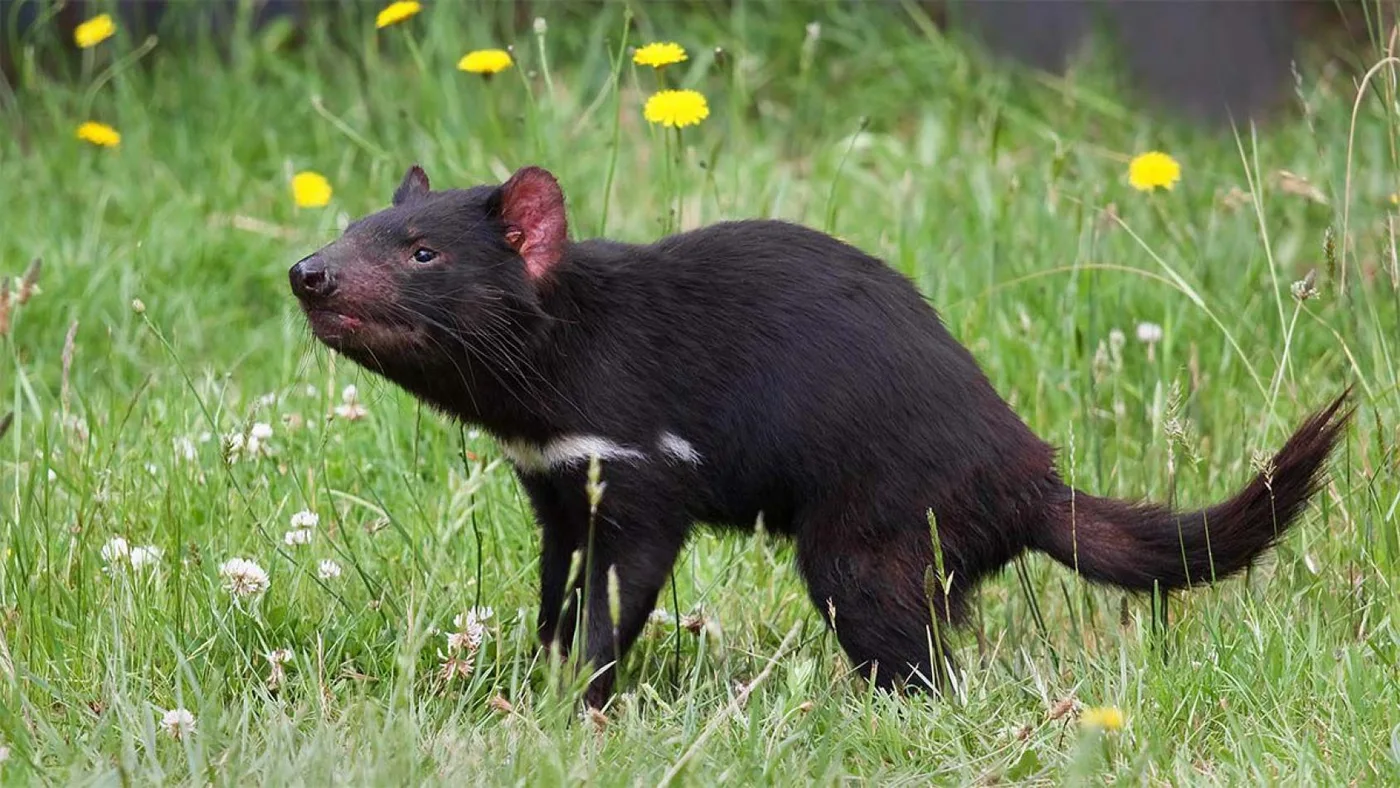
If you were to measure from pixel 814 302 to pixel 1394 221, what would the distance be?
1.43 metres

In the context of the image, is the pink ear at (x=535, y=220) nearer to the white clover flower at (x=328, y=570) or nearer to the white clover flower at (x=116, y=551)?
the white clover flower at (x=328, y=570)

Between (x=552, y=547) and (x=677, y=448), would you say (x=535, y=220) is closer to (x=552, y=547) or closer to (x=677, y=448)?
(x=677, y=448)

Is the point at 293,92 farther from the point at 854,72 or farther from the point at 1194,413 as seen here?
the point at 1194,413

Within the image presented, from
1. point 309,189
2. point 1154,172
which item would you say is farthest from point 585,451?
point 309,189

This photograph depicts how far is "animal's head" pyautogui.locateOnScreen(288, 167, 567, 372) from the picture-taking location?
311 centimetres

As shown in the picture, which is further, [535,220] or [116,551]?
[116,551]

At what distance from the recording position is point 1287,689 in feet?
10.2

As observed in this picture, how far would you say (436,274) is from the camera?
10.4ft

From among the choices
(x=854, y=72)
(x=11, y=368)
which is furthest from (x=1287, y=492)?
(x=854, y=72)

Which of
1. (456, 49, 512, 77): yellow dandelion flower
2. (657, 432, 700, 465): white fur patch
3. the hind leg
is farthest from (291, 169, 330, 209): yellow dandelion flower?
the hind leg

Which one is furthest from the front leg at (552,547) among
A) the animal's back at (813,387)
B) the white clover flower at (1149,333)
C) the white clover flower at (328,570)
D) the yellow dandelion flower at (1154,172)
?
the white clover flower at (1149,333)

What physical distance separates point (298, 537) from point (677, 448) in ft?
2.55

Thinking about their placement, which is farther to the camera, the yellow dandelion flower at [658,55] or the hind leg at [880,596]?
the yellow dandelion flower at [658,55]

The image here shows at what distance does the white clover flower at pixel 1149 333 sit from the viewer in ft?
15.2
